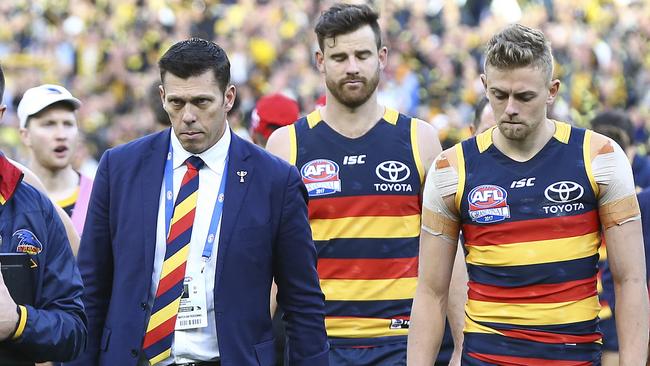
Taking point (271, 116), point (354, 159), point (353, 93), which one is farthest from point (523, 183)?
point (271, 116)

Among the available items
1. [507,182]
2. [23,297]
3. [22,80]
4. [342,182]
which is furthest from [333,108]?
[22,80]

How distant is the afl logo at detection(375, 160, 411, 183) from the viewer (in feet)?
23.4

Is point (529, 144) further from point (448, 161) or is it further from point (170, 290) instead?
point (170, 290)

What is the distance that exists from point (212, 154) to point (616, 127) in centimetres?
463

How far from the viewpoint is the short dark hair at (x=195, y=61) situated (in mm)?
5531

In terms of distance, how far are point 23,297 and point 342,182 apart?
2.77 meters

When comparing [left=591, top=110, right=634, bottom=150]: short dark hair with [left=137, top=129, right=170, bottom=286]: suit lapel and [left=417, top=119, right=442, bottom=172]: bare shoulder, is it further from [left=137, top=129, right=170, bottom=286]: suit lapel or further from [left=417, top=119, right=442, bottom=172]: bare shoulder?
[left=137, top=129, right=170, bottom=286]: suit lapel

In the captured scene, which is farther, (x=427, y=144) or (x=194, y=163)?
(x=427, y=144)

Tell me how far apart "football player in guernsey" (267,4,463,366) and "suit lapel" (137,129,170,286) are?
5.15 feet

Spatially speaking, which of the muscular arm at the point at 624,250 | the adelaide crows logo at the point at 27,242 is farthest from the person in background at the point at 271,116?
the adelaide crows logo at the point at 27,242

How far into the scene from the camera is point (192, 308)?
539 cm

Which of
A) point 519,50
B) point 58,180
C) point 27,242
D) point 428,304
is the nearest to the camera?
point 27,242

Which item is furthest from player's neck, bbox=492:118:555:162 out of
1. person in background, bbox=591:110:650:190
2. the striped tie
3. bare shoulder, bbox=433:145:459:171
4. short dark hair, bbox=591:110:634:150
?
short dark hair, bbox=591:110:634:150

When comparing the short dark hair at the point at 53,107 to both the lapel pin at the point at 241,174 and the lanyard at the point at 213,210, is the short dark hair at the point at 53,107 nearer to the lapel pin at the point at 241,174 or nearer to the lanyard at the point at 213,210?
the lanyard at the point at 213,210
